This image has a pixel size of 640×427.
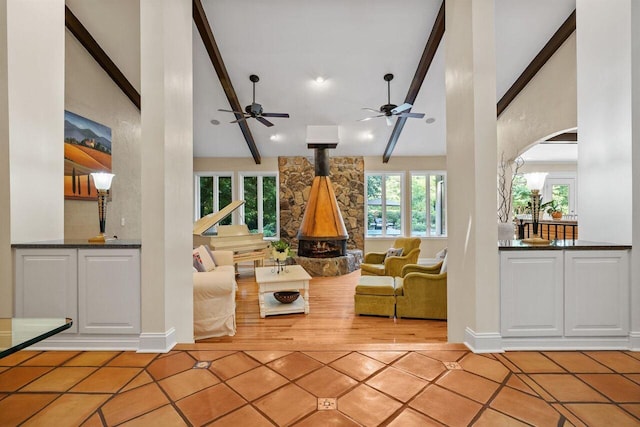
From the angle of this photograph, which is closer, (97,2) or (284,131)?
(97,2)

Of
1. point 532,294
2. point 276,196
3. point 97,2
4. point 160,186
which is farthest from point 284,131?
point 532,294

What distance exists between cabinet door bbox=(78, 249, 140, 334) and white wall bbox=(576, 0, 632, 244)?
3.75 meters

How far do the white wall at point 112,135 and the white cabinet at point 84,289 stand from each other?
6.99 feet

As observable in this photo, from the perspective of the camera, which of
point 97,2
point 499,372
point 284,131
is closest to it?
point 499,372

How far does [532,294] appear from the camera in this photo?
2338 millimetres

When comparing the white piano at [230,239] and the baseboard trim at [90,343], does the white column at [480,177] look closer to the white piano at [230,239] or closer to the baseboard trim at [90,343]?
the baseboard trim at [90,343]

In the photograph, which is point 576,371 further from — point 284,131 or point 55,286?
point 284,131

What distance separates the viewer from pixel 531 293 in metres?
2.34

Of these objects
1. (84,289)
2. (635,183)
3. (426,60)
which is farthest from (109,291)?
(426,60)

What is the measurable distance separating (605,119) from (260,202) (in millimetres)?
6911

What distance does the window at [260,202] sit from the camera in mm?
8195

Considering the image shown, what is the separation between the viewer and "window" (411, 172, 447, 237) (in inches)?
321

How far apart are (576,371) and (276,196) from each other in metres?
6.92

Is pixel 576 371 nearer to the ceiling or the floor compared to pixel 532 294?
nearer to the floor
